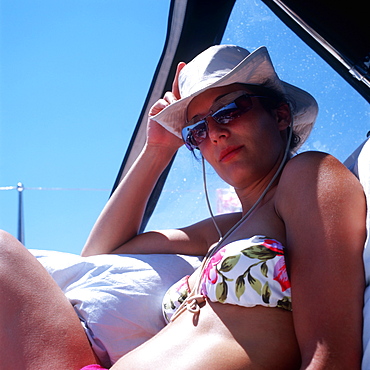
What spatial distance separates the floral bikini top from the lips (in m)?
0.37

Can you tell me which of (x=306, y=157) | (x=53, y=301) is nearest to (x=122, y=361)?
(x=53, y=301)

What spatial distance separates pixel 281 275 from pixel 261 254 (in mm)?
72

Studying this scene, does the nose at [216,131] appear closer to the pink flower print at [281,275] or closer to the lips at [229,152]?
the lips at [229,152]

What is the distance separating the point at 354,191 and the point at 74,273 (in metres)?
1.11

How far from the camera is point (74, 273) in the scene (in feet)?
5.76

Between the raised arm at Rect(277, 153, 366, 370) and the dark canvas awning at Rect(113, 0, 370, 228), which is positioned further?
the dark canvas awning at Rect(113, 0, 370, 228)

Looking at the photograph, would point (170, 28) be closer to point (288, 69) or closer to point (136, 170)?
point (288, 69)

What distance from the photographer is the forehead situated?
156 cm

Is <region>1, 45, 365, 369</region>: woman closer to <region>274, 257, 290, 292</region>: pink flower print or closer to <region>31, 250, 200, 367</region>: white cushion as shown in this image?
<region>274, 257, 290, 292</region>: pink flower print

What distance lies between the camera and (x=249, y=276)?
1128 mm

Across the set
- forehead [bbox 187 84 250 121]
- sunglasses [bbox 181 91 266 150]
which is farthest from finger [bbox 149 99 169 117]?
sunglasses [bbox 181 91 266 150]

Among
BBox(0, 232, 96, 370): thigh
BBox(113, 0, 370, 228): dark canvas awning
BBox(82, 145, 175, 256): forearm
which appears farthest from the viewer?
BBox(82, 145, 175, 256): forearm

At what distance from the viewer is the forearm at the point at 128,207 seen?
79.4 inches

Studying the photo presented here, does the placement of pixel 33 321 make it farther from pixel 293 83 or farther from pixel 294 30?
pixel 294 30
